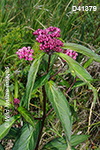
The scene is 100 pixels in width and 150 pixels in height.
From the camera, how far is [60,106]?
0.75 m

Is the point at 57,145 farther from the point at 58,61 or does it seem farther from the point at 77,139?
the point at 58,61

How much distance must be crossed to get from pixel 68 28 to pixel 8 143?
4.43 feet

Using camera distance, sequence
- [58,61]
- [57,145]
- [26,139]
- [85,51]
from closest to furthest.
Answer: [85,51] → [26,139] → [57,145] → [58,61]

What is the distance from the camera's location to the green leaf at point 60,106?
2.29ft

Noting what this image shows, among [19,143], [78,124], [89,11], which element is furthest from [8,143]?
[89,11]

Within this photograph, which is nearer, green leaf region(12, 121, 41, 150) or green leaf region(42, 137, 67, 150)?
green leaf region(12, 121, 41, 150)

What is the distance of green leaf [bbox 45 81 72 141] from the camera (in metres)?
0.70

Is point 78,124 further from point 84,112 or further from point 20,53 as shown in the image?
point 20,53

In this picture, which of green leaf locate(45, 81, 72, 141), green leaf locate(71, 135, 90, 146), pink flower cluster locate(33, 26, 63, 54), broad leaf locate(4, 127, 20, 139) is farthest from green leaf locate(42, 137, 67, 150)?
pink flower cluster locate(33, 26, 63, 54)

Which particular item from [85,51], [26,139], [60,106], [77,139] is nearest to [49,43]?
[85,51]

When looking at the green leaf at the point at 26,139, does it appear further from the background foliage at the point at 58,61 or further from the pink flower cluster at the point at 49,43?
the pink flower cluster at the point at 49,43

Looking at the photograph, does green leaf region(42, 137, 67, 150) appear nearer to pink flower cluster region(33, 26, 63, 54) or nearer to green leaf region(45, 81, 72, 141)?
green leaf region(45, 81, 72, 141)

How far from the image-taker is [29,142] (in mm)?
960

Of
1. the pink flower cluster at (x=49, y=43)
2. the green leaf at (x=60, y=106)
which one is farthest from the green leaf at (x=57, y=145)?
the pink flower cluster at (x=49, y=43)
